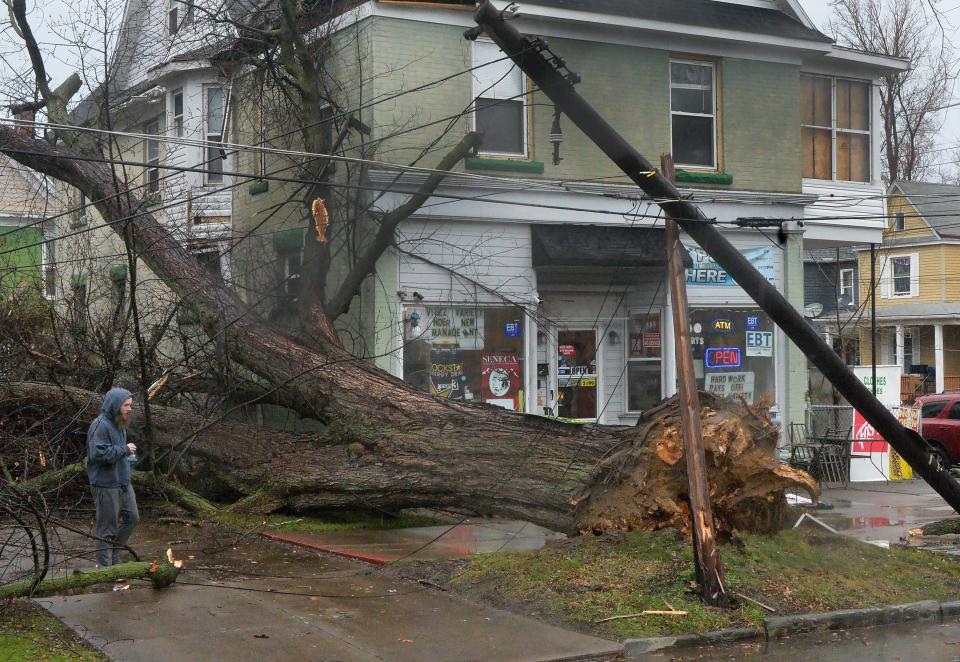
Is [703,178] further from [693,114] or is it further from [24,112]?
[24,112]

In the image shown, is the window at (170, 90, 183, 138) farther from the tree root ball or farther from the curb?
the curb

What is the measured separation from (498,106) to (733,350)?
6065 millimetres

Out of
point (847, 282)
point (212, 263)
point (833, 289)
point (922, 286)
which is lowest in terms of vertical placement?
point (212, 263)

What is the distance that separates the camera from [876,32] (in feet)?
104

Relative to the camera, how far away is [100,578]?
25.6 feet

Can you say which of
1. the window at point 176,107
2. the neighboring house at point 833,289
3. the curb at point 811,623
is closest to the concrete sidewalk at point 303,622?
the curb at point 811,623

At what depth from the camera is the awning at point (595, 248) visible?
16625 mm

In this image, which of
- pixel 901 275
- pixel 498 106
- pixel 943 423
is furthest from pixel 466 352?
pixel 901 275

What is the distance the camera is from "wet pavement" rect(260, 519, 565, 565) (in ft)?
34.6

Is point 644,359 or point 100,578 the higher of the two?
point 644,359

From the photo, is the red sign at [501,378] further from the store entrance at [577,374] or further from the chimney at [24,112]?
the chimney at [24,112]

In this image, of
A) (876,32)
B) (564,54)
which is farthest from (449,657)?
(876,32)

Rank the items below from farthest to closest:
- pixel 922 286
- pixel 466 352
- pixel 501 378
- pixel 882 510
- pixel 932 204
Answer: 1. pixel 922 286
2. pixel 932 204
3. pixel 501 378
4. pixel 466 352
5. pixel 882 510

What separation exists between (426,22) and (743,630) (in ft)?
36.0
